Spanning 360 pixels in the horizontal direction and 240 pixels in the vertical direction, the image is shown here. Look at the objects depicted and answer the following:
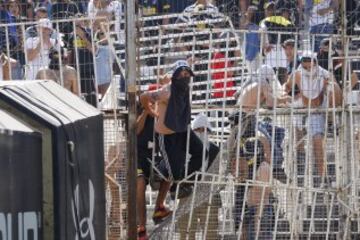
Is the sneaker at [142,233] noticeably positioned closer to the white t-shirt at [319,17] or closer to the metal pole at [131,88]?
the metal pole at [131,88]

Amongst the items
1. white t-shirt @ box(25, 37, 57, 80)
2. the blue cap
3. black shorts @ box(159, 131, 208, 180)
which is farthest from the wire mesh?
white t-shirt @ box(25, 37, 57, 80)

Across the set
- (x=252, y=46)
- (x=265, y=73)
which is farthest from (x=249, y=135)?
(x=252, y=46)

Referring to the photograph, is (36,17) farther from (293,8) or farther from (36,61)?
(293,8)

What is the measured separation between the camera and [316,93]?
9344 mm

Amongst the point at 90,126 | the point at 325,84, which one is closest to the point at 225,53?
the point at 325,84

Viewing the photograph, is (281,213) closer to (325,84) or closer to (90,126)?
(325,84)

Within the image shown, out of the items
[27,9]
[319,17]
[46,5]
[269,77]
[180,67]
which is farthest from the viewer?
[46,5]

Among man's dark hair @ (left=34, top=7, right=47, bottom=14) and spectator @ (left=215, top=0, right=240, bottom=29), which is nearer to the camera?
spectator @ (left=215, top=0, right=240, bottom=29)

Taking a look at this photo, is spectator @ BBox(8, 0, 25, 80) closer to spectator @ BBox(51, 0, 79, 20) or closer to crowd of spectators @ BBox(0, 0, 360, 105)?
crowd of spectators @ BBox(0, 0, 360, 105)

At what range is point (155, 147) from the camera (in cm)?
941

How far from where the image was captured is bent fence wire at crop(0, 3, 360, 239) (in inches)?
364

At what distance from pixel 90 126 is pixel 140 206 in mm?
3460

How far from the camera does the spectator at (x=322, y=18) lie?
9320 millimetres

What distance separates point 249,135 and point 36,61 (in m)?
1.86
